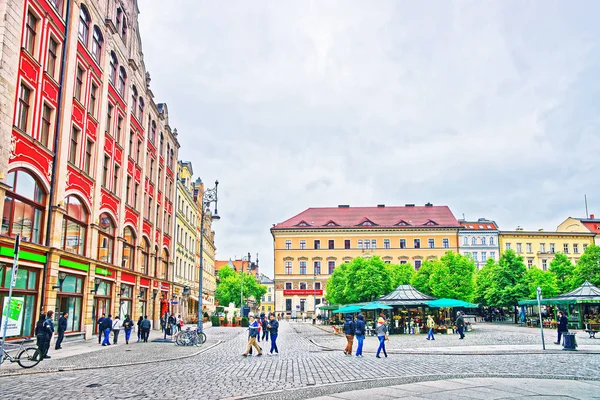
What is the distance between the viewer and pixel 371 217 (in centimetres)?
9775

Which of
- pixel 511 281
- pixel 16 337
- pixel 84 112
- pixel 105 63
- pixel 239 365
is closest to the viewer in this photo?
pixel 239 365

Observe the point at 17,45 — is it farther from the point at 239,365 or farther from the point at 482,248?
the point at 482,248

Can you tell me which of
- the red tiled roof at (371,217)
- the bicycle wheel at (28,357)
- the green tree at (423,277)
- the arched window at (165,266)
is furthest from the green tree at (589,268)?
the bicycle wheel at (28,357)

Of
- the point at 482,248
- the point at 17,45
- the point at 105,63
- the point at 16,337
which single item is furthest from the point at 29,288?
the point at 482,248

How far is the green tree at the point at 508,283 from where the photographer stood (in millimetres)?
55500

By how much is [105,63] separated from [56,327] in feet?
49.7

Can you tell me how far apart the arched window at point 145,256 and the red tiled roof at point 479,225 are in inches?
2724

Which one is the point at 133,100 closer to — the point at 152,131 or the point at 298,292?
the point at 152,131

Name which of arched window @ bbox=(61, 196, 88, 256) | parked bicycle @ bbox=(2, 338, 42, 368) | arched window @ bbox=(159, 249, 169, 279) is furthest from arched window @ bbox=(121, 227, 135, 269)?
parked bicycle @ bbox=(2, 338, 42, 368)

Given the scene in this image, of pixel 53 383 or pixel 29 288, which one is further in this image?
pixel 29 288

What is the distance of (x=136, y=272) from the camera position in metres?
36.8

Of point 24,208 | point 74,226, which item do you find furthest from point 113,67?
point 24,208

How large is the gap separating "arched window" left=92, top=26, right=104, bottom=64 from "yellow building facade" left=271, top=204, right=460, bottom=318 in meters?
66.1

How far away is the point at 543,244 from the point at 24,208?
91.5m
